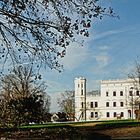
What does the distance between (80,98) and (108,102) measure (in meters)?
9.81

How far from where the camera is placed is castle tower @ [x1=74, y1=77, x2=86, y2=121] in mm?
114731

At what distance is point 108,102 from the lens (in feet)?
366

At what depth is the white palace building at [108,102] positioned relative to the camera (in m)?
108

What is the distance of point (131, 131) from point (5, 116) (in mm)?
33101

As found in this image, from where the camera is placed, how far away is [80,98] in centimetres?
11838

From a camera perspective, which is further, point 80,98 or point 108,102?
point 80,98

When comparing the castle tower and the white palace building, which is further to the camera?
the castle tower

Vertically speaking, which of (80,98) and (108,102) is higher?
(80,98)

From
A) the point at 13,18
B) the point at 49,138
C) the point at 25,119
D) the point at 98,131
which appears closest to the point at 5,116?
the point at 25,119

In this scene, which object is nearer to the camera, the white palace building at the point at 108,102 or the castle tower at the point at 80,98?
the white palace building at the point at 108,102

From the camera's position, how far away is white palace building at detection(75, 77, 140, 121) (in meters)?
108

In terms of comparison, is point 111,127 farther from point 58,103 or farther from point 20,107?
point 58,103

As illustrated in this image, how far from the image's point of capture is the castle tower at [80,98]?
11473 centimetres

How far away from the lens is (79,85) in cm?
12238
